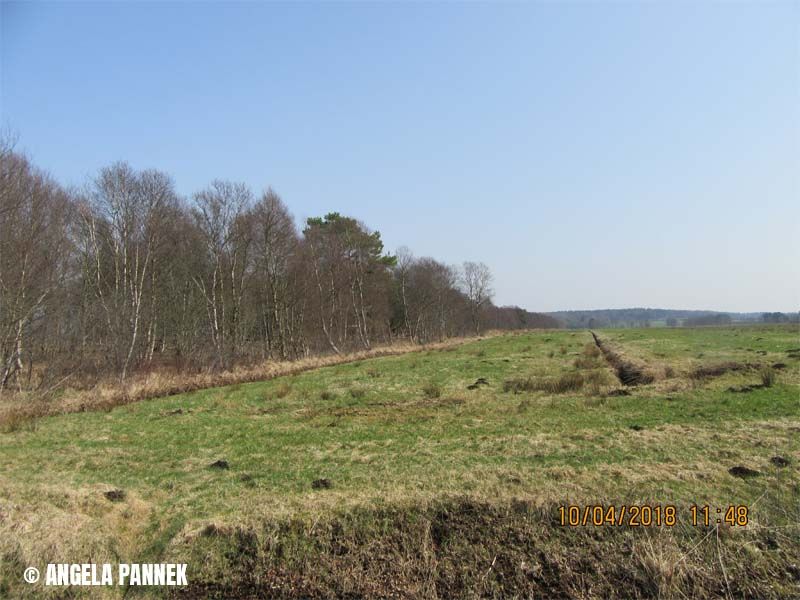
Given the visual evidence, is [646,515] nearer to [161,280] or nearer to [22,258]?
[22,258]

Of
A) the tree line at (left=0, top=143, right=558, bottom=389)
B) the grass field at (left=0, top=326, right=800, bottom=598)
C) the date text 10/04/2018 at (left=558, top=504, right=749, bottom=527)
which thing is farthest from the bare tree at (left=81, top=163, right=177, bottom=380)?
the date text 10/04/2018 at (left=558, top=504, right=749, bottom=527)

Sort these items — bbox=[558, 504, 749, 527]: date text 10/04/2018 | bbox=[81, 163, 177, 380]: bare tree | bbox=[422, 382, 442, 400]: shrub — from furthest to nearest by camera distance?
bbox=[81, 163, 177, 380]: bare tree → bbox=[422, 382, 442, 400]: shrub → bbox=[558, 504, 749, 527]: date text 10/04/2018

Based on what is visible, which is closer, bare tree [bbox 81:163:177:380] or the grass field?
the grass field

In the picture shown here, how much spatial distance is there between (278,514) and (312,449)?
355 centimetres

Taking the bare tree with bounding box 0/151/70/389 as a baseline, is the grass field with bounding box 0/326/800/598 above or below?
below

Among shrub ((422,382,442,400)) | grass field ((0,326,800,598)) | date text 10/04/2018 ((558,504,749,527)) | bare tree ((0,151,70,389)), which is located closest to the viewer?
grass field ((0,326,800,598))

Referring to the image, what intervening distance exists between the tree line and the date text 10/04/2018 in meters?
20.2

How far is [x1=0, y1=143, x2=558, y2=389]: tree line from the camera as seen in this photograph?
64.5ft

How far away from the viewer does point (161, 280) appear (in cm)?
3481

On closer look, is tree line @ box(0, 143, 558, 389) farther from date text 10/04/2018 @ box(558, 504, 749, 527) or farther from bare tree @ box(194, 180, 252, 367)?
date text 10/04/2018 @ box(558, 504, 749, 527)

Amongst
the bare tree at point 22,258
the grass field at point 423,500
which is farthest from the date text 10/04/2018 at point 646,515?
the bare tree at point 22,258

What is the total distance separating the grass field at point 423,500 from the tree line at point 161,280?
36.6ft

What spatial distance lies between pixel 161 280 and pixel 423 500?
3470 cm

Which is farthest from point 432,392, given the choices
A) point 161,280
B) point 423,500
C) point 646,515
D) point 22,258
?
point 161,280
